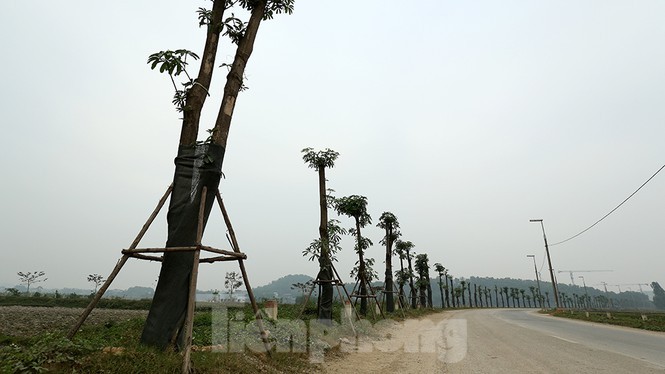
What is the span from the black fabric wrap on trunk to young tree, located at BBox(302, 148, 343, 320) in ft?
25.1

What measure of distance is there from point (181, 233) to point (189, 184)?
83 centimetres

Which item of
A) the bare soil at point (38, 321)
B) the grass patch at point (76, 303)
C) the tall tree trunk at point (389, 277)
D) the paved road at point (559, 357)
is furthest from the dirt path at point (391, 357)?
the grass patch at point (76, 303)

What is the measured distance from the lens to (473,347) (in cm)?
940

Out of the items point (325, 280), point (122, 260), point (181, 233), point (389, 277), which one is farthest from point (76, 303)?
point (181, 233)

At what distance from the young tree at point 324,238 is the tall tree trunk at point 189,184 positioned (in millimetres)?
7626

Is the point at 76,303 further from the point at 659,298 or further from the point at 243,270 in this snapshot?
the point at 659,298

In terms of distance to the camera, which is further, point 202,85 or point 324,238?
point 324,238

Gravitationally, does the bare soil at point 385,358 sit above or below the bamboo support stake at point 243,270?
below

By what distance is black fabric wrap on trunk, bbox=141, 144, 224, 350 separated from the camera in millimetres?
4988

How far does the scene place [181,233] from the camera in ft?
17.8

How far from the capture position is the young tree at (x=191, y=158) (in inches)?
199

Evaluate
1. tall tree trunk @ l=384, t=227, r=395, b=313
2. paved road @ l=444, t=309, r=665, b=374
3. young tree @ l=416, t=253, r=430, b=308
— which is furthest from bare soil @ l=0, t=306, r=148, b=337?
young tree @ l=416, t=253, r=430, b=308

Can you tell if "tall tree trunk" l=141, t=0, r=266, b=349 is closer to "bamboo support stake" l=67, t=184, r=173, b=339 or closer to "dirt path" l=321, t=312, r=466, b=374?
"bamboo support stake" l=67, t=184, r=173, b=339

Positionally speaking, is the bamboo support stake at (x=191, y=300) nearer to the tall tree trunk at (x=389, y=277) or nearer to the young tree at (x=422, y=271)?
the tall tree trunk at (x=389, y=277)
